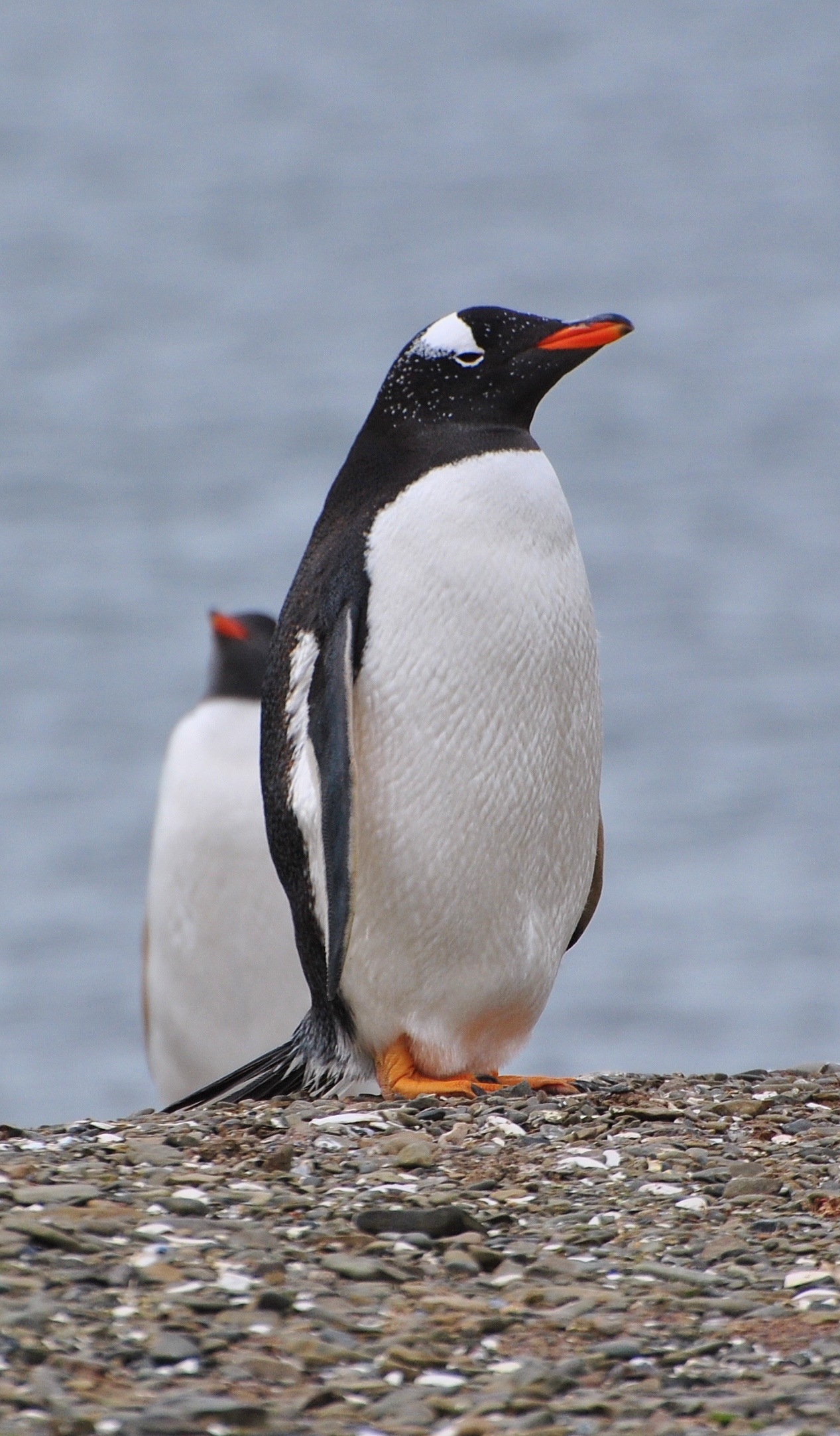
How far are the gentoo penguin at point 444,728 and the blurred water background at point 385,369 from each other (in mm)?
10224

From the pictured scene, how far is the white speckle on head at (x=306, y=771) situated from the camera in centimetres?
402

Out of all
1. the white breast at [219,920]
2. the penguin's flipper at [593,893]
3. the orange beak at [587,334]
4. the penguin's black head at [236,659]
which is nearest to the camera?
the orange beak at [587,334]

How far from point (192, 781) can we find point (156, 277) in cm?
3756

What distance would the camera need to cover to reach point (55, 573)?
3366 cm

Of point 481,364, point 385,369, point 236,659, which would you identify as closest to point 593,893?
point 481,364

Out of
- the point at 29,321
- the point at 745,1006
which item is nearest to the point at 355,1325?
the point at 745,1006

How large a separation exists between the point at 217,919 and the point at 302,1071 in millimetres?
3290

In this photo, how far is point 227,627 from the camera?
831 centimetres

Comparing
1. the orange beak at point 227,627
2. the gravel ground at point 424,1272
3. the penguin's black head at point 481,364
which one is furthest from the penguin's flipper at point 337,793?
the orange beak at point 227,627

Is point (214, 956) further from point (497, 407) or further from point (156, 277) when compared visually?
point (156, 277)

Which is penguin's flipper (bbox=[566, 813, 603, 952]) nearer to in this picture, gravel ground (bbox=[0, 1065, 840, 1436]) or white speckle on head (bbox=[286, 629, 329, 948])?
white speckle on head (bbox=[286, 629, 329, 948])

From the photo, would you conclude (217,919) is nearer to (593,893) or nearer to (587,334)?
(593,893)

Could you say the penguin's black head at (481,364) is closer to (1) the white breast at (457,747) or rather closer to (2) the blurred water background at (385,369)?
(1) the white breast at (457,747)

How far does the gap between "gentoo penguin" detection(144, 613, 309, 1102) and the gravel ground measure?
3.85 m
